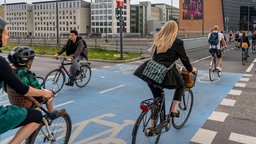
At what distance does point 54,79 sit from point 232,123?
482 centimetres

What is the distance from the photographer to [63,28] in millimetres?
135375

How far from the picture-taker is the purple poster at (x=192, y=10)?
8875cm

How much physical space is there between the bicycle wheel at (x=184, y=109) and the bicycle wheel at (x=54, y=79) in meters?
3.95

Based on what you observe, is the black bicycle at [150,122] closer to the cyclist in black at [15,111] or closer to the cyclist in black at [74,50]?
the cyclist in black at [15,111]

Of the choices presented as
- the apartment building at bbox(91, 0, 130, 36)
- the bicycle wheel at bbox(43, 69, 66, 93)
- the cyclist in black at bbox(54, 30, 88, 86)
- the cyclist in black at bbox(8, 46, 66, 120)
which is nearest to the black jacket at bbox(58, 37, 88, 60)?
the cyclist in black at bbox(54, 30, 88, 86)

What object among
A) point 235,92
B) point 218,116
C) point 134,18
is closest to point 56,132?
point 218,116

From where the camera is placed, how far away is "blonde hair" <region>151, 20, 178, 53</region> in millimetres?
4156

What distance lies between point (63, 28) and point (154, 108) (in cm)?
13643

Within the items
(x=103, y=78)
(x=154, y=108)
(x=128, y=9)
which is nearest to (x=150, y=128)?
(x=154, y=108)

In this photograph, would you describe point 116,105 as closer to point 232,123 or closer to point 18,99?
point 232,123

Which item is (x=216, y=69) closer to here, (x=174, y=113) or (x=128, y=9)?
(x=174, y=113)

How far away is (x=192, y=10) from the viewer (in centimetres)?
9406

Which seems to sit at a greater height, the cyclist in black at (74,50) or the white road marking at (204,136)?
the cyclist in black at (74,50)

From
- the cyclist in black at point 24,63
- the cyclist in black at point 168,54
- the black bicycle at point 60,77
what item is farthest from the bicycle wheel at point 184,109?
the black bicycle at point 60,77
